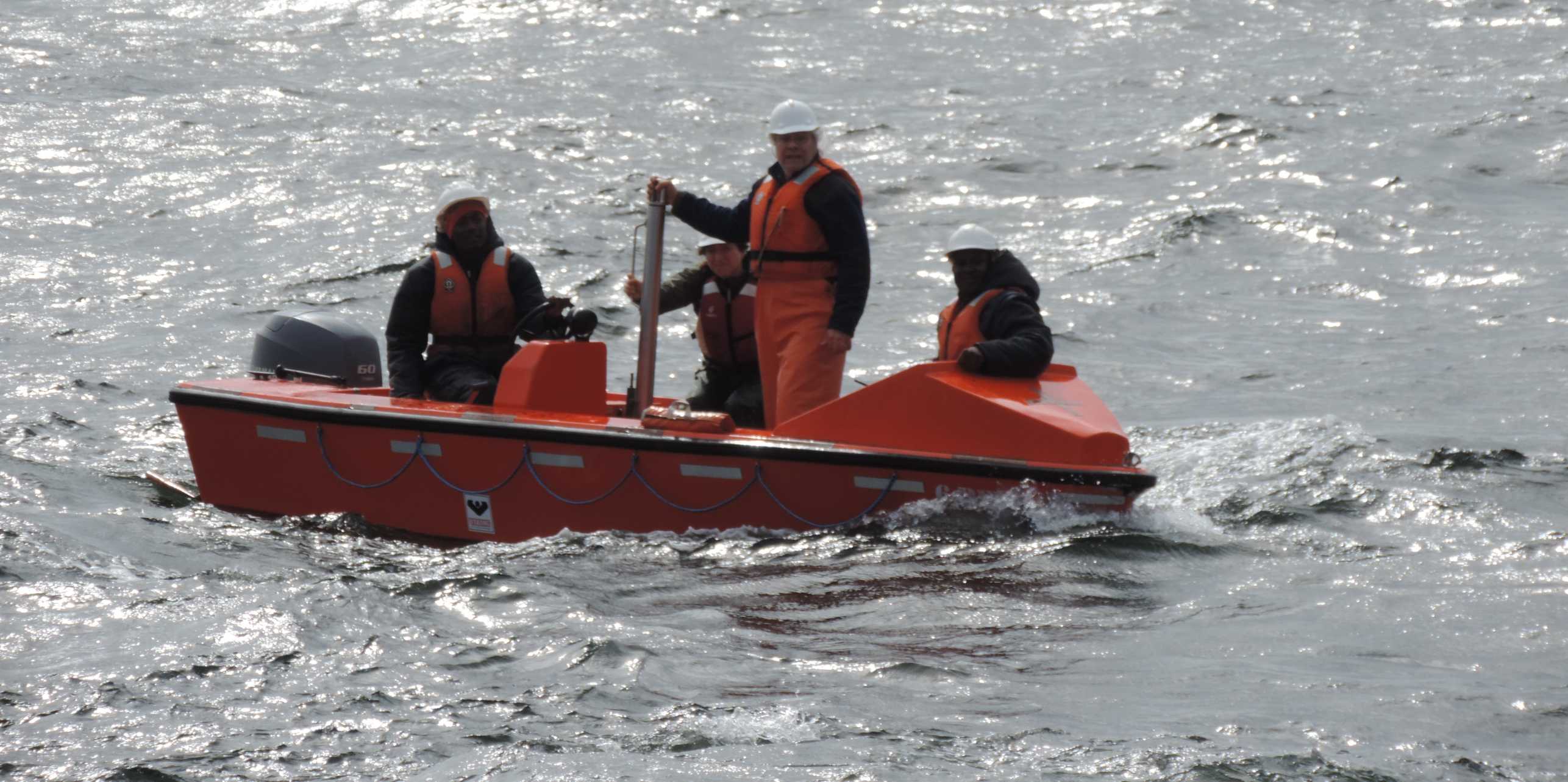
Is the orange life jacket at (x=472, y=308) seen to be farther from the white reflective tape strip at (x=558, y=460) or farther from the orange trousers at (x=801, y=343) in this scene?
the orange trousers at (x=801, y=343)

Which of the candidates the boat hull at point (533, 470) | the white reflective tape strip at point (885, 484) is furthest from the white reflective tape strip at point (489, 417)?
the white reflective tape strip at point (885, 484)

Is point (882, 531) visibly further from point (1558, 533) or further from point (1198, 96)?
point (1198, 96)

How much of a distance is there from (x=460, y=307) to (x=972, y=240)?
2.17 m

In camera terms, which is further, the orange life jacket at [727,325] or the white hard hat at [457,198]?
the orange life jacket at [727,325]

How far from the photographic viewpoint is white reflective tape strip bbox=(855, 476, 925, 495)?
6207mm

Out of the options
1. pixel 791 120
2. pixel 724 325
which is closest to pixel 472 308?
pixel 724 325

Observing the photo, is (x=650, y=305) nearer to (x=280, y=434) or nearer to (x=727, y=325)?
(x=727, y=325)

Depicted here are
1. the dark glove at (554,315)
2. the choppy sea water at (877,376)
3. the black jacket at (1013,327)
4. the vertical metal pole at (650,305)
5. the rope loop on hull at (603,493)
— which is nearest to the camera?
the choppy sea water at (877,376)

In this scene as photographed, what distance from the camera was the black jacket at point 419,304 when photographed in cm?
717

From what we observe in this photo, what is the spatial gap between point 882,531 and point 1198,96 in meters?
13.5

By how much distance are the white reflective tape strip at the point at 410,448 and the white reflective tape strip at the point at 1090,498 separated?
2.49 meters

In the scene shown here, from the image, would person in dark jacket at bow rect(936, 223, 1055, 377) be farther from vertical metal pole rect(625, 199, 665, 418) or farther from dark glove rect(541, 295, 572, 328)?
dark glove rect(541, 295, 572, 328)

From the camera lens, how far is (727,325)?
748cm

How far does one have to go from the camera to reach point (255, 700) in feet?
15.1
